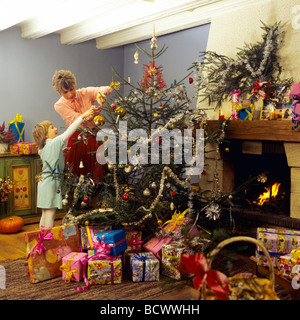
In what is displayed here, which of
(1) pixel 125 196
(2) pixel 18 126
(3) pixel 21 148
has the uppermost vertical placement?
(2) pixel 18 126

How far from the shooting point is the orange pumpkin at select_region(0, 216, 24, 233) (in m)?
4.36

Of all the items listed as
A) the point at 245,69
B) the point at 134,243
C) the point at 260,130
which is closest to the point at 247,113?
the point at 260,130

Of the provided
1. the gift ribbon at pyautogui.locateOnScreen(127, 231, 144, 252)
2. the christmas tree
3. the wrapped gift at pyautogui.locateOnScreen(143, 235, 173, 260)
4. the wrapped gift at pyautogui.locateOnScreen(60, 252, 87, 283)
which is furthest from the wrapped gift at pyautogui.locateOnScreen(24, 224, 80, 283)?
the wrapped gift at pyautogui.locateOnScreen(143, 235, 173, 260)

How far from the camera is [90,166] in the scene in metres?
4.30

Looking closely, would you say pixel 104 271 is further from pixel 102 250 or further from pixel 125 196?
pixel 125 196

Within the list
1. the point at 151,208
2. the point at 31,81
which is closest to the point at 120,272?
the point at 151,208

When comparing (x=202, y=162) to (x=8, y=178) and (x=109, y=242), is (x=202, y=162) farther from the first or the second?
(x=8, y=178)

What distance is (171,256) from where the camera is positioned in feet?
9.75

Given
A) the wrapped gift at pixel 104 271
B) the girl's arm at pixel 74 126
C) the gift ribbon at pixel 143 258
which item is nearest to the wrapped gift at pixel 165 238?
the gift ribbon at pixel 143 258

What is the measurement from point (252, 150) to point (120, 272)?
1.62 m

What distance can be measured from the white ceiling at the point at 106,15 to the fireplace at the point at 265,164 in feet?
3.98

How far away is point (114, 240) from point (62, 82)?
102 inches

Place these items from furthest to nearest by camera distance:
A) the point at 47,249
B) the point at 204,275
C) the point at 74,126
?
the point at 74,126, the point at 47,249, the point at 204,275

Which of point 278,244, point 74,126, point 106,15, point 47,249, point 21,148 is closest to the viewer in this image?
point 278,244
